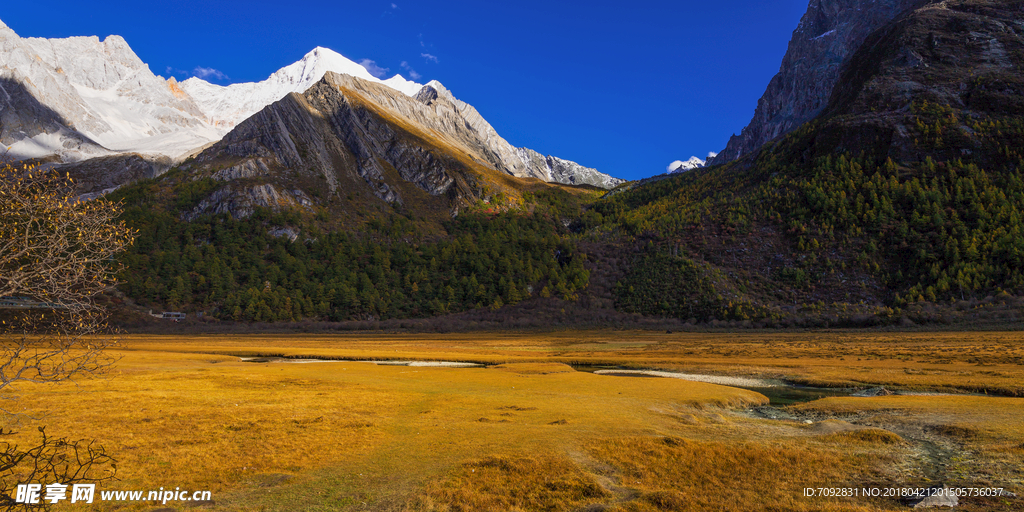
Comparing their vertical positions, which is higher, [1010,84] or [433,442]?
[1010,84]

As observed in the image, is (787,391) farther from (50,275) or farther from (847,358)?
(50,275)

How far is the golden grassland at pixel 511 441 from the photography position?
44.6 feet

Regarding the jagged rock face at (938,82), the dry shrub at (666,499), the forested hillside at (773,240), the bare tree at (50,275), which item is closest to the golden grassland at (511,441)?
the dry shrub at (666,499)

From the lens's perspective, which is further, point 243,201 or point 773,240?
point 243,201

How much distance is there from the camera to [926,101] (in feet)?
481

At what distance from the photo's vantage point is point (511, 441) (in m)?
19.3

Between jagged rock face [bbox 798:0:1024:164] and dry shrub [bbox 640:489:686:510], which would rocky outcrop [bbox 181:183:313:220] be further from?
jagged rock face [bbox 798:0:1024:164]

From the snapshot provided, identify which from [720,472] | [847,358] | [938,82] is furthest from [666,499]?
[938,82]

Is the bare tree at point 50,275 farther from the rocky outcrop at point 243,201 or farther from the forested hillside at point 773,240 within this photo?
the rocky outcrop at point 243,201

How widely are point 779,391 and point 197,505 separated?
1593 inches

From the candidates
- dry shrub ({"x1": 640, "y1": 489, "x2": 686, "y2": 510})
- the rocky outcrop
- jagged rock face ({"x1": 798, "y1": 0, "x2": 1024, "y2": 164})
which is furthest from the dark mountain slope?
the rocky outcrop

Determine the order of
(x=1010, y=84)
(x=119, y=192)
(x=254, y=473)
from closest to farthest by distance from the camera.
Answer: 1. (x=254, y=473)
2. (x=1010, y=84)
3. (x=119, y=192)

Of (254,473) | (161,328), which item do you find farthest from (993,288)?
(161,328)

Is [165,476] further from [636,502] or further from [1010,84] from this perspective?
[1010,84]
